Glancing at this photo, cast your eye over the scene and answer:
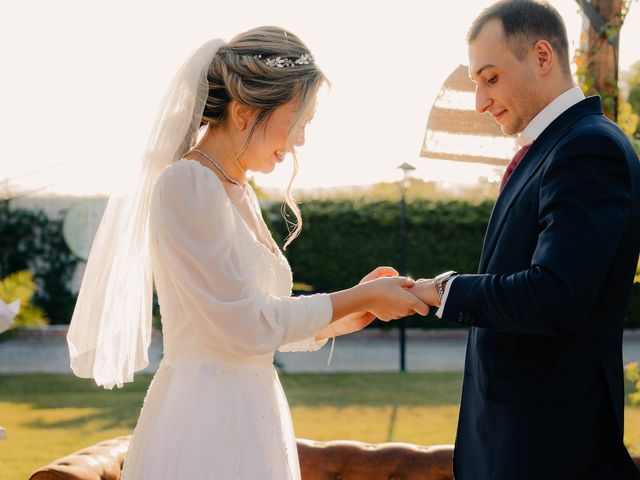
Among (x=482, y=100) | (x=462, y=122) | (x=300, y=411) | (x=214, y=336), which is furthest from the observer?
(x=300, y=411)

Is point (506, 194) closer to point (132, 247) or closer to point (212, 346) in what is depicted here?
point (212, 346)

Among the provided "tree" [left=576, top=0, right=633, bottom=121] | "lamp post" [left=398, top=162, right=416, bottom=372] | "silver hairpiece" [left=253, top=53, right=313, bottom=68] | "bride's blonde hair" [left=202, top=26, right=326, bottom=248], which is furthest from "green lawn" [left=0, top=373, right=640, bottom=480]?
"silver hairpiece" [left=253, top=53, right=313, bottom=68]

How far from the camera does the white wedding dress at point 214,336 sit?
2217 mm

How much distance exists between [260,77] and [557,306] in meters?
0.95

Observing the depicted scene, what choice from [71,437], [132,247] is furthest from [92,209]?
[132,247]

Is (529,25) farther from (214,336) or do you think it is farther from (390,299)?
(214,336)

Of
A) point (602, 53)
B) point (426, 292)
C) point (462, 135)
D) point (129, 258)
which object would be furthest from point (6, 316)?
point (602, 53)

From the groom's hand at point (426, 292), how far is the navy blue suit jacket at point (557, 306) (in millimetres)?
192

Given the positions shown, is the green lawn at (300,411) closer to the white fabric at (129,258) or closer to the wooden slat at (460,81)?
the wooden slat at (460,81)

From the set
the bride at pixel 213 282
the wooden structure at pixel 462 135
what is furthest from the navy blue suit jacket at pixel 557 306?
the wooden structure at pixel 462 135

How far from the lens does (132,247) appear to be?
2.48 m

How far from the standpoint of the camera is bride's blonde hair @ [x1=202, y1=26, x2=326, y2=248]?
236 cm

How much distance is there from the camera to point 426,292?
249cm

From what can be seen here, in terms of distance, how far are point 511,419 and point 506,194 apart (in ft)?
1.84
